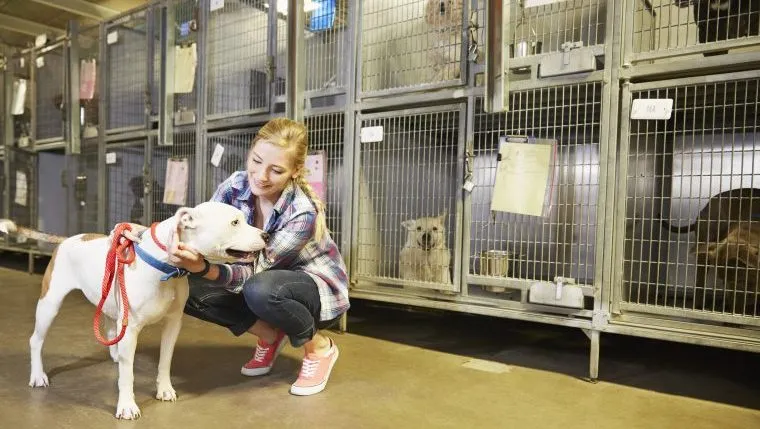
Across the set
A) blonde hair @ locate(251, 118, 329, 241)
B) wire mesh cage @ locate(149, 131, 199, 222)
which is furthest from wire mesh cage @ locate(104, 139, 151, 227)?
blonde hair @ locate(251, 118, 329, 241)

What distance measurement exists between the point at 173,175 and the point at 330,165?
1317mm

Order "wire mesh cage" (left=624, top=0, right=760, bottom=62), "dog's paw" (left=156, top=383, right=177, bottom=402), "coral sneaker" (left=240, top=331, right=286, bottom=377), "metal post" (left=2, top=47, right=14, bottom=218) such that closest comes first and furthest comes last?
1. "dog's paw" (left=156, top=383, right=177, bottom=402)
2. "wire mesh cage" (left=624, top=0, right=760, bottom=62)
3. "coral sneaker" (left=240, top=331, right=286, bottom=377)
4. "metal post" (left=2, top=47, right=14, bottom=218)

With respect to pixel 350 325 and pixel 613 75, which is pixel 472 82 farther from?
pixel 350 325

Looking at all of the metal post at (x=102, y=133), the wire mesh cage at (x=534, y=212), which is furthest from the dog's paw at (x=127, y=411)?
the metal post at (x=102, y=133)

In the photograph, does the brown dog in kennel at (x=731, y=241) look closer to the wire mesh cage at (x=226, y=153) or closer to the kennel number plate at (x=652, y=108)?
the kennel number plate at (x=652, y=108)

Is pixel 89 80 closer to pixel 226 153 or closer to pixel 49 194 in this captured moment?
pixel 49 194

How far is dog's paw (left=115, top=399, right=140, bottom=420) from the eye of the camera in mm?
1599

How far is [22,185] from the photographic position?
516cm

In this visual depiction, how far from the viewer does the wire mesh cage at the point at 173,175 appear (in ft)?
11.6

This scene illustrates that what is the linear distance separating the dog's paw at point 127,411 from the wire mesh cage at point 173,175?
204 cm

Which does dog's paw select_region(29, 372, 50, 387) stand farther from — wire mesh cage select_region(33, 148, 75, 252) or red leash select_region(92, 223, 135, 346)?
wire mesh cage select_region(33, 148, 75, 252)

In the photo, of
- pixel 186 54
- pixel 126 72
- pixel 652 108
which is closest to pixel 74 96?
pixel 126 72

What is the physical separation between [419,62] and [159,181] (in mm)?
2228

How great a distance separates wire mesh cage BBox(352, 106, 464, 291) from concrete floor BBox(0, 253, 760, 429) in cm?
43
